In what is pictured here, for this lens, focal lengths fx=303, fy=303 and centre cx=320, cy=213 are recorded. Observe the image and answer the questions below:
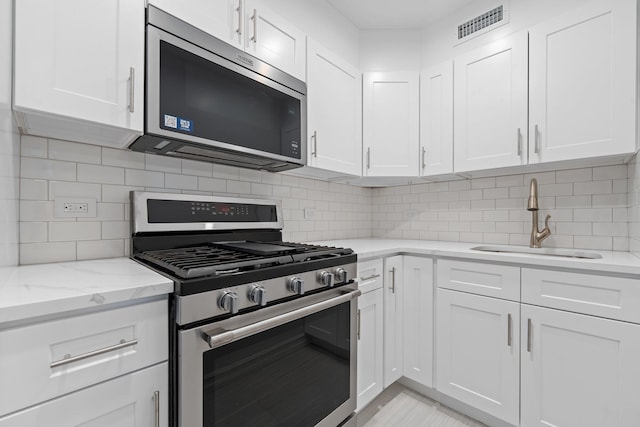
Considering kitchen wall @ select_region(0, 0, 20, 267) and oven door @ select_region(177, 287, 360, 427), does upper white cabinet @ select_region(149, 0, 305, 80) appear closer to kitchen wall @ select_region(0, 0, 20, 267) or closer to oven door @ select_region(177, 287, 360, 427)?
kitchen wall @ select_region(0, 0, 20, 267)

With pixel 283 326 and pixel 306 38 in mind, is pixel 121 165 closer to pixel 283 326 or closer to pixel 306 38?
pixel 283 326

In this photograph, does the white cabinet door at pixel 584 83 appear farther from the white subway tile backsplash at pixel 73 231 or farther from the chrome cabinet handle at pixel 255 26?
the white subway tile backsplash at pixel 73 231

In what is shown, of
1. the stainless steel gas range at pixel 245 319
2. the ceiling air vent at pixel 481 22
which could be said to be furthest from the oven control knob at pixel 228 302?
the ceiling air vent at pixel 481 22

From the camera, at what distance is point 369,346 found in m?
1.74

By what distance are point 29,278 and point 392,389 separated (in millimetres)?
2057

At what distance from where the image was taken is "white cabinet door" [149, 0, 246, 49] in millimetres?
1226

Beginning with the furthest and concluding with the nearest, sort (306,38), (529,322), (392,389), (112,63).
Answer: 1. (392,389)
2. (306,38)
3. (529,322)
4. (112,63)

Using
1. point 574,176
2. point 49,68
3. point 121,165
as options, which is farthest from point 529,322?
point 49,68

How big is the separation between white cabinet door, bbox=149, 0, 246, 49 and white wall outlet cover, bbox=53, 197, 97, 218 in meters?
0.85

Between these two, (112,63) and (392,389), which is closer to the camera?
(112,63)

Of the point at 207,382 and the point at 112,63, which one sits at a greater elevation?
the point at 112,63

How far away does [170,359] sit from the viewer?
89 centimetres

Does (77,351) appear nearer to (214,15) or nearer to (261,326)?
(261,326)

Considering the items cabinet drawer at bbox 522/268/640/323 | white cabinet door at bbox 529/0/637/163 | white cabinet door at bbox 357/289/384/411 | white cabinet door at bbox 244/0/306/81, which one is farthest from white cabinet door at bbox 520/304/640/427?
white cabinet door at bbox 244/0/306/81
